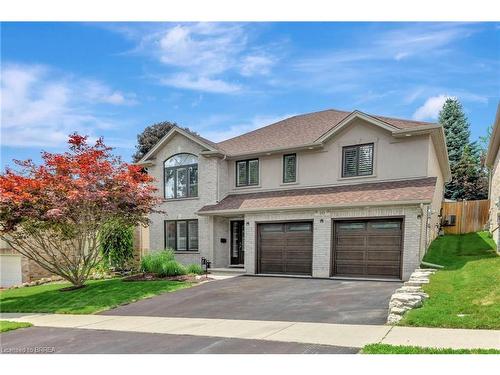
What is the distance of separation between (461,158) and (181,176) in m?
26.3

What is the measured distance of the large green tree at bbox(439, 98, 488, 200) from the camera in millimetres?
32562

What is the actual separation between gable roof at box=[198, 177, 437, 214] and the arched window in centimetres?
165

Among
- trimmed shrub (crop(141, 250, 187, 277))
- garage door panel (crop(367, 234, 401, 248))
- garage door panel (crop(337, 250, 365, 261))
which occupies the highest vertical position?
garage door panel (crop(367, 234, 401, 248))

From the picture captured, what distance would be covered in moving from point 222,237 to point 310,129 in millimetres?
6712

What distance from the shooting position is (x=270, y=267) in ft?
52.2

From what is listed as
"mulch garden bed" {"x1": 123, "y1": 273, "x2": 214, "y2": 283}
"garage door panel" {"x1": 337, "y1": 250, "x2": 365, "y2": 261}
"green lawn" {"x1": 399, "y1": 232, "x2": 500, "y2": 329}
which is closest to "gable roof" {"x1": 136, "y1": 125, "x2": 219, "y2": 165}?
"mulch garden bed" {"x1": 123, "y1": 273, "x2": 214, "y2": 283}

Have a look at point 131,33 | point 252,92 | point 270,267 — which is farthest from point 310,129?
point 131,33

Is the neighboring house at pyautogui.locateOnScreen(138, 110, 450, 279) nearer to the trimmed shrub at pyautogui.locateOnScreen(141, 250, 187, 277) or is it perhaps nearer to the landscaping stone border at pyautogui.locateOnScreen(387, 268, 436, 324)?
the trimmed shrub at pyautogui.locateOnScreen(141, 250, 187, 277)

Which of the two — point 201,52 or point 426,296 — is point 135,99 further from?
point 426,296

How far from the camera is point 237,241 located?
18.6 m

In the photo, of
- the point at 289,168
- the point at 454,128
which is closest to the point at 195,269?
the point at 289,168

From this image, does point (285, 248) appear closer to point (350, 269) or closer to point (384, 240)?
point (350, 269)

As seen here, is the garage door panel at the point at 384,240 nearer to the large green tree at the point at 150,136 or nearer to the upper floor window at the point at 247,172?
the upper floor window at the point at 247,172

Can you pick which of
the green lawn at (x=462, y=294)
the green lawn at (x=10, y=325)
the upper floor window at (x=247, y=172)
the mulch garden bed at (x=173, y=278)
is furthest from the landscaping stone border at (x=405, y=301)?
the upper floor window at (x=247, y=172)
